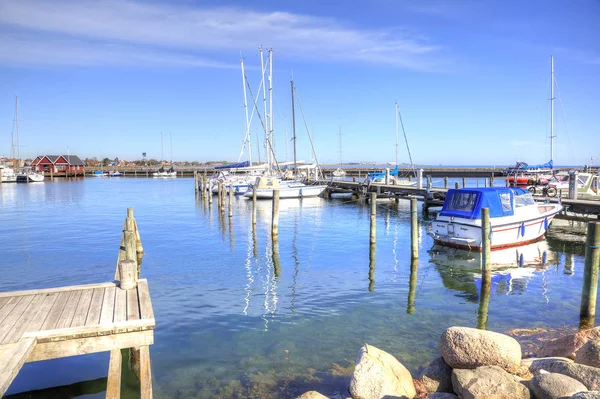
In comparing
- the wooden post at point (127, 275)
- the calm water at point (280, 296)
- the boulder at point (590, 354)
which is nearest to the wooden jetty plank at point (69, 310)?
the wooden post at point (127, 275)

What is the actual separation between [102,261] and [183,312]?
8.28 metres

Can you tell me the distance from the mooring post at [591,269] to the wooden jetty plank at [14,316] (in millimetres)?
11424

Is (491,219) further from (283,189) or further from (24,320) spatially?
(283,189)

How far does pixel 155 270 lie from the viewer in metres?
17.2

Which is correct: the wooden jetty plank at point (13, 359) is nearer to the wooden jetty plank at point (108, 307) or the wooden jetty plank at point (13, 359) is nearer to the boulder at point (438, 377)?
the wooden jetty plank at point (108, 307)

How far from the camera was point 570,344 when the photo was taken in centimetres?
795

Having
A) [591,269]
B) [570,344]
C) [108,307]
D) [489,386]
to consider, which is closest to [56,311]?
[108,307]

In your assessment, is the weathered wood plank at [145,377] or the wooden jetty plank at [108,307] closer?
the weathered wood plank at [145,377]

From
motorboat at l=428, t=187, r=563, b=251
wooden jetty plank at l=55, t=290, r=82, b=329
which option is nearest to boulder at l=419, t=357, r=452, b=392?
wooden jetty plank at l=55, t=290, r=82, b=329

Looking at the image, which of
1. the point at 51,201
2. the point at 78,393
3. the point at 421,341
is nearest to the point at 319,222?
the point at 421,341

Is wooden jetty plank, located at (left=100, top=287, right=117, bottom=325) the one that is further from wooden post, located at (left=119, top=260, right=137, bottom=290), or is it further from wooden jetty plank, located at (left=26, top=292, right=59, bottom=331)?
wooden jetty plank, located at (left=26, top=292, right=59, bottom=331)

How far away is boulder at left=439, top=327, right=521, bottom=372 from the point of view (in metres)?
6.91

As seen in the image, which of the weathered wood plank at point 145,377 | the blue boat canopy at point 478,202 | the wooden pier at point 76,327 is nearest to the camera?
the wooden pier at point 76,327

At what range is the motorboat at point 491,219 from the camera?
61.4ft
